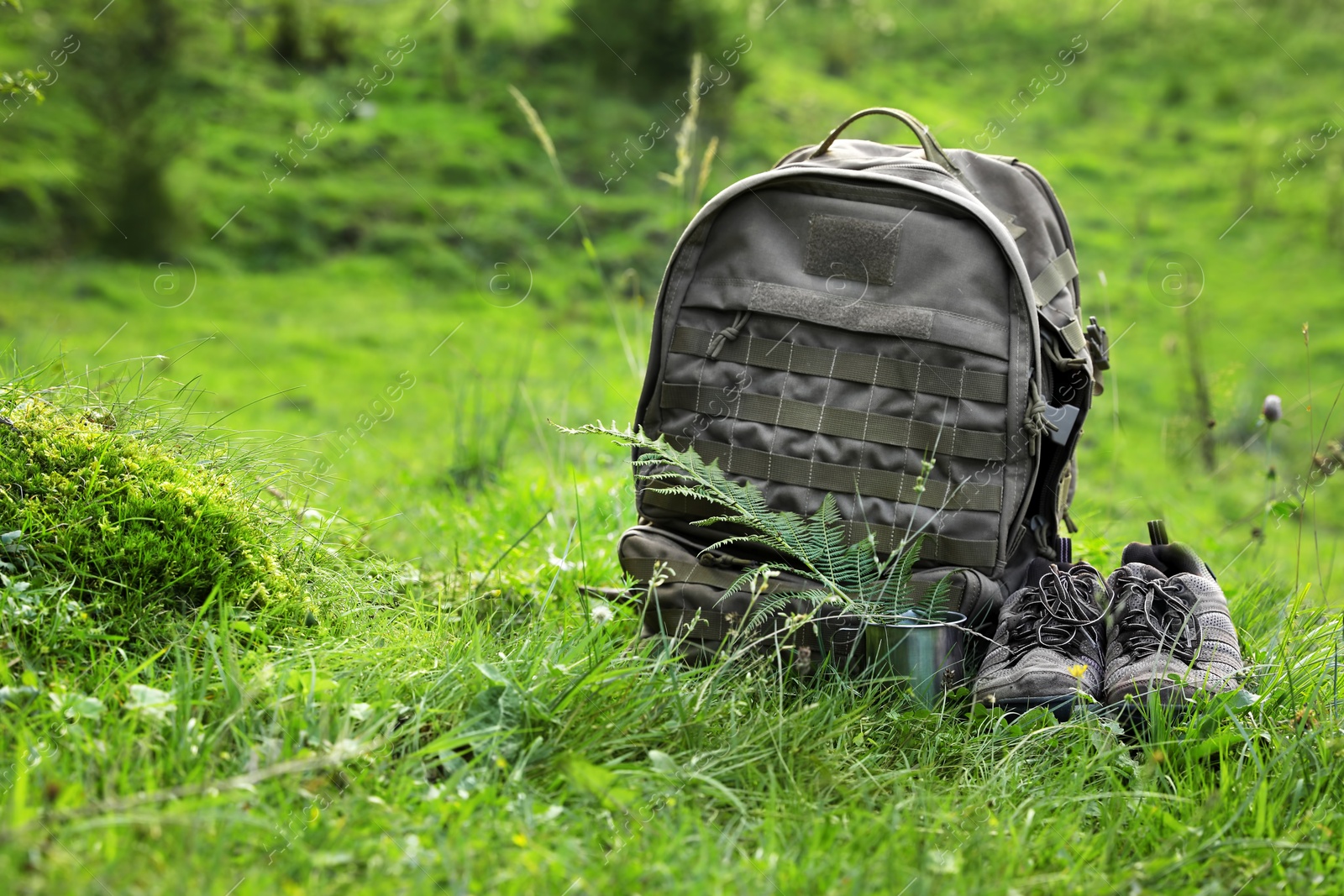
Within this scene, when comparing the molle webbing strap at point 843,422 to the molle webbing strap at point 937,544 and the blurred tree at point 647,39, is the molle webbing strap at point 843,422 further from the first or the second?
the blurred tree at point 647,39

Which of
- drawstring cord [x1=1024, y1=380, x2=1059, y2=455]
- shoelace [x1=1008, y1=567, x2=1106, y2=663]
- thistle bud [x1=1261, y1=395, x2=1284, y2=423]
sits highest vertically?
thistle bud [x1=1261, y1=395, x2=1284, y2=423]

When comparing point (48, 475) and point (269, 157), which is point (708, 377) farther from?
point (269, 157)

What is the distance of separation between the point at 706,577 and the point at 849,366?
2.04 ft

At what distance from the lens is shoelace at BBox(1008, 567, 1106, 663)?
2277 millimetres

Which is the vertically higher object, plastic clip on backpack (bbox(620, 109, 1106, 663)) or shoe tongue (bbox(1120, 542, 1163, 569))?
plastic clip on backpack (bbox(620, 109, 1106, 663))

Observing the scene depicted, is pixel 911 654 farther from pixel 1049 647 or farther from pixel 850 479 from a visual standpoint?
pixel 850 479

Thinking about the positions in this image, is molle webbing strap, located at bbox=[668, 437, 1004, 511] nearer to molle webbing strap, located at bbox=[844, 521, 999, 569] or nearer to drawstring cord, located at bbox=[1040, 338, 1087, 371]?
molle webbing strap, located at bbox=[844, 521, 999, 569]

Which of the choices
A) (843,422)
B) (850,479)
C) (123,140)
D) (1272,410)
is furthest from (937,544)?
(123,140)

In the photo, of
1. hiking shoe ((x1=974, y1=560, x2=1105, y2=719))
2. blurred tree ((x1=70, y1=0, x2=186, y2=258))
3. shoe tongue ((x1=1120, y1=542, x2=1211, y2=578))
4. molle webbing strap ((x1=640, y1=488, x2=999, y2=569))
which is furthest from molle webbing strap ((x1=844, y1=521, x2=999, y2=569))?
blurred tree ((x1=70, y1=0, x2=186, y2=258))

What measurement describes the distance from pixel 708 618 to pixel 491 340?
5434 millimetres

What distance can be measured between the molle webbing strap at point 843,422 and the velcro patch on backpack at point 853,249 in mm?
343

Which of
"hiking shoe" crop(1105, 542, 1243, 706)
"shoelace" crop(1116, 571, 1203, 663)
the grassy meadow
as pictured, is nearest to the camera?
the grassy meadow

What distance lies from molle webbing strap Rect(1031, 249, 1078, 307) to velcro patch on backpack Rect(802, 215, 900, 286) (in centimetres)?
37

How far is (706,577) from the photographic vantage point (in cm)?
246
